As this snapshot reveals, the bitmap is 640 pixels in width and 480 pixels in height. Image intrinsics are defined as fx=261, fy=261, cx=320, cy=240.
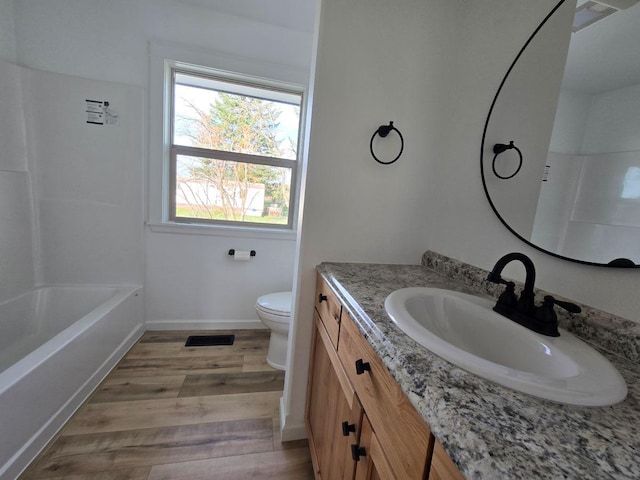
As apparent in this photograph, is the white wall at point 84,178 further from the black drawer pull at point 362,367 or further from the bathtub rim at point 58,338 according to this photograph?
the black drawer pull at point 362,367

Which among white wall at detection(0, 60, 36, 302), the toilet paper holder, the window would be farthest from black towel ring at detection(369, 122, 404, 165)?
white wall at detection(0, 60, 36, 302)

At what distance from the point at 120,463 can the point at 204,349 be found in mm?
841

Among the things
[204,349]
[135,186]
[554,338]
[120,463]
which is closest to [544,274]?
[554,338]

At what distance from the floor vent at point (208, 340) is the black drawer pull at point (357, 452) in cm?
157

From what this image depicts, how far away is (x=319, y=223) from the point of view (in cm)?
114

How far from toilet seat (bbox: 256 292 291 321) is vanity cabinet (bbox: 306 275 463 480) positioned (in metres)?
0.48

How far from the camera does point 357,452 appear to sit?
68 cm

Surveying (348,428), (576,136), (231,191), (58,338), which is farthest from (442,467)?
(231,191)

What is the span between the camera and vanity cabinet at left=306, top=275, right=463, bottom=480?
468 millimetres

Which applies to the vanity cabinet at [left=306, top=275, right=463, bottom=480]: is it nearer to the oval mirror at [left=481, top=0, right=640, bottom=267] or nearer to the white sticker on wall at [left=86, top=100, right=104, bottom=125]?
the oval mirror at [left=481, top=0, right=640, bottom=267]

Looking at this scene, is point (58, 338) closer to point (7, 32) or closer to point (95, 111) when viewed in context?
point (95, 111)

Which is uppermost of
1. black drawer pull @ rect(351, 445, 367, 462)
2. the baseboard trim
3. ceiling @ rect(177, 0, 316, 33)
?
ceiling @ rect(177, 0, 316, 33)

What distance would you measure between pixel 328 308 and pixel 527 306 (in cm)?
61

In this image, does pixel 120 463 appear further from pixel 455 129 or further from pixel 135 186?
pixel 455 129
